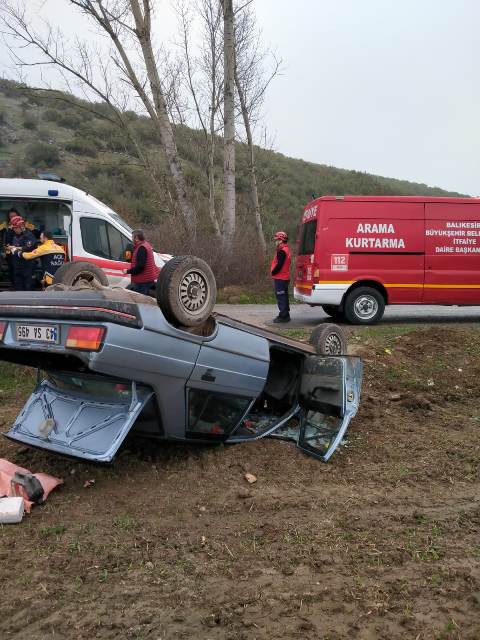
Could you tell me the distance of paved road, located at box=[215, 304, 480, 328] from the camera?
1170 centimetres

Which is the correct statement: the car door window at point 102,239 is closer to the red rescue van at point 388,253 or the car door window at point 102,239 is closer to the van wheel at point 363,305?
the red rescue van at point 388,253

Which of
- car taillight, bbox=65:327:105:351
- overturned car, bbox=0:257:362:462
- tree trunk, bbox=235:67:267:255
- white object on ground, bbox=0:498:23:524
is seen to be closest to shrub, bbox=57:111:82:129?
tree trunk, bbox=235:67:267:255

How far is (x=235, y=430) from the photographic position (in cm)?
435

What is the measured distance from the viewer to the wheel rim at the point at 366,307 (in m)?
10.9

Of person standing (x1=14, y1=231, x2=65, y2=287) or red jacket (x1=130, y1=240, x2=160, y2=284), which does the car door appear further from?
person standing (x1=14, y1=231, x2=65, y2=287)

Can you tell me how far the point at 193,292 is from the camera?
12.2 ft

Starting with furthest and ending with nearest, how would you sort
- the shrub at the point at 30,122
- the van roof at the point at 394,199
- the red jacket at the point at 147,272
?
the shrub at the point at 30,122
the van roof at the point at 394,199
the red jacket at the point at 147,272

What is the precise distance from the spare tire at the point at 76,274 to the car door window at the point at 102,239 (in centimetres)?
653

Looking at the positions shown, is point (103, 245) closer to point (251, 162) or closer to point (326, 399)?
point (326, 399)

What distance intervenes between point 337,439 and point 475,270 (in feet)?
26.1

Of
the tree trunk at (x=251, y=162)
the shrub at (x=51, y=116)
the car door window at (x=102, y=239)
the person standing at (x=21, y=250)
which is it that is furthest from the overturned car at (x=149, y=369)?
the shrub at (x=51, y=116)

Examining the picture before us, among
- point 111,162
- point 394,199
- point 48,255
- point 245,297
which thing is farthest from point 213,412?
point 111,162

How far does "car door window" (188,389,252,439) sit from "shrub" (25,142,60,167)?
3134 centimetres

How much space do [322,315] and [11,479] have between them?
983 cm
